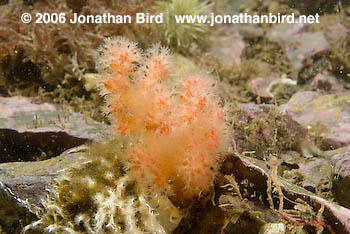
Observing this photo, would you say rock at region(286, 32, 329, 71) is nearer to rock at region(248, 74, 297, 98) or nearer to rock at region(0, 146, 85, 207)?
rock at region(248, 74, 297, 98)

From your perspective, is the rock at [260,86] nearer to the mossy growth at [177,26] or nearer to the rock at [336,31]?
the mossy growth at [177,26]

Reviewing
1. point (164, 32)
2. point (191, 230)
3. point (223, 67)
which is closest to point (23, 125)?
point (191, 230)

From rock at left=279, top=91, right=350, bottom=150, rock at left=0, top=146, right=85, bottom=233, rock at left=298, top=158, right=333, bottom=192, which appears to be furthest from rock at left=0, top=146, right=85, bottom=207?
rock at left=279, top=91, right=350, bottom=150

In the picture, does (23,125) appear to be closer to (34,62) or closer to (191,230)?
(34,62)

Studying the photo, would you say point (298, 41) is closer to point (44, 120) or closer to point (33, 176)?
point (44, 120)

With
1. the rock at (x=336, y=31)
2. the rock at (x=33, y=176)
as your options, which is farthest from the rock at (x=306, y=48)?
the rock at (x=33, y=176)

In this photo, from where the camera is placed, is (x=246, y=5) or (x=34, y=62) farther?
(x=246, y=5)

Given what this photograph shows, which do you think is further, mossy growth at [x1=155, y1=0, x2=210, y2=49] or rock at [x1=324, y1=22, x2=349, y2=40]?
rock at [x1=324, y1=22, x2=349, y2=40]
